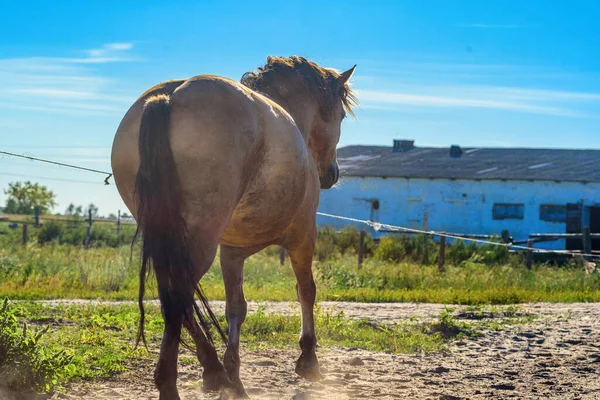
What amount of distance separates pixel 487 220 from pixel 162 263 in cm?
2787

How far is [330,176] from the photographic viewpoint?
752cm

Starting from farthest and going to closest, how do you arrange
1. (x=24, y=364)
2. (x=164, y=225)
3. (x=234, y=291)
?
(x=234, y=291) < (x=24, y=364) < (x=164, y=225)

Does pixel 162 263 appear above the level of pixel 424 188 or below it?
below

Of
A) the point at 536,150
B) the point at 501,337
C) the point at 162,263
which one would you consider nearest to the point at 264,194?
the point at 162,263

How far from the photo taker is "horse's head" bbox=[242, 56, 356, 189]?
21.3ft

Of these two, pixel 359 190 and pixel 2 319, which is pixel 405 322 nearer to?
pixel 2 319

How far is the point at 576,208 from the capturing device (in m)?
30.1

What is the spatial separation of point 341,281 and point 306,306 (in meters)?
9.94

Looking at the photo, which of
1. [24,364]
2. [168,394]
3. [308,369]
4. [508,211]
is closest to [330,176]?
[308,369]

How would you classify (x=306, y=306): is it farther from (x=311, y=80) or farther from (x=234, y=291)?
(x=311, y=80)

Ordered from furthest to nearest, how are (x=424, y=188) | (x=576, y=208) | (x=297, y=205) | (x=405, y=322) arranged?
(x=424, y=188), (x=576, y=208), (x=405, y=322), (x=297, y=205)

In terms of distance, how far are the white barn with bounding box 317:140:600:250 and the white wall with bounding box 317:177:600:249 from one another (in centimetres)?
4

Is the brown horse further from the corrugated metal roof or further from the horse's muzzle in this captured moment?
the corrugated metal roof

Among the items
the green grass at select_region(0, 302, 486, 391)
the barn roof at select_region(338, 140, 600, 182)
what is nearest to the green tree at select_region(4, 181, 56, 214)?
the barn roof at select_region(338, 140, 600, 182)
